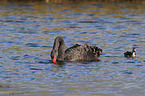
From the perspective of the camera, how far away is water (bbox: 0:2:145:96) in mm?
11562

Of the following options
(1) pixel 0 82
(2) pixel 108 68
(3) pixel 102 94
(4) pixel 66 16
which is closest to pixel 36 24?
(4) pixel 66 16

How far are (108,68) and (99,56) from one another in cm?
247

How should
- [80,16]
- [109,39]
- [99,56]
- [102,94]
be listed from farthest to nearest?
[80,16] < [109,39] < [99,56] < [102,94]

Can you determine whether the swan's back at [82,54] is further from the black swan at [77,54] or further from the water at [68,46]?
the water at [68,46]

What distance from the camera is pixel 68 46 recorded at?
2030 cm

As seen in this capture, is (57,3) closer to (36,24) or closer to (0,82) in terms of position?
(36,24)

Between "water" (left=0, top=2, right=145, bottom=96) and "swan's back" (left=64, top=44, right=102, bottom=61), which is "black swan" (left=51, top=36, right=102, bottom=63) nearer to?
"swan's back" (left=64, top=44, right=102, bottom=61)

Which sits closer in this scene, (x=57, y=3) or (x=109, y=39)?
(x=109, y=39)

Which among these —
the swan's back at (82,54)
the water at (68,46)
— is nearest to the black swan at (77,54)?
the swan's back at (82,54)

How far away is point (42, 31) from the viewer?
25828 mm

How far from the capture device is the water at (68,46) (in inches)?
455

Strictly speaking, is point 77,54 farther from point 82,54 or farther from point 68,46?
point 68,46

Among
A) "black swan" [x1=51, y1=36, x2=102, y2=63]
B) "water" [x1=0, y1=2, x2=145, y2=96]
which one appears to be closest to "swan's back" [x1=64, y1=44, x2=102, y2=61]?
"black swan" [x1=51, y1=36, x2=102, y2=63]

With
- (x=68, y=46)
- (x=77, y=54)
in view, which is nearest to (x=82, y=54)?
(x=77, y=54)
